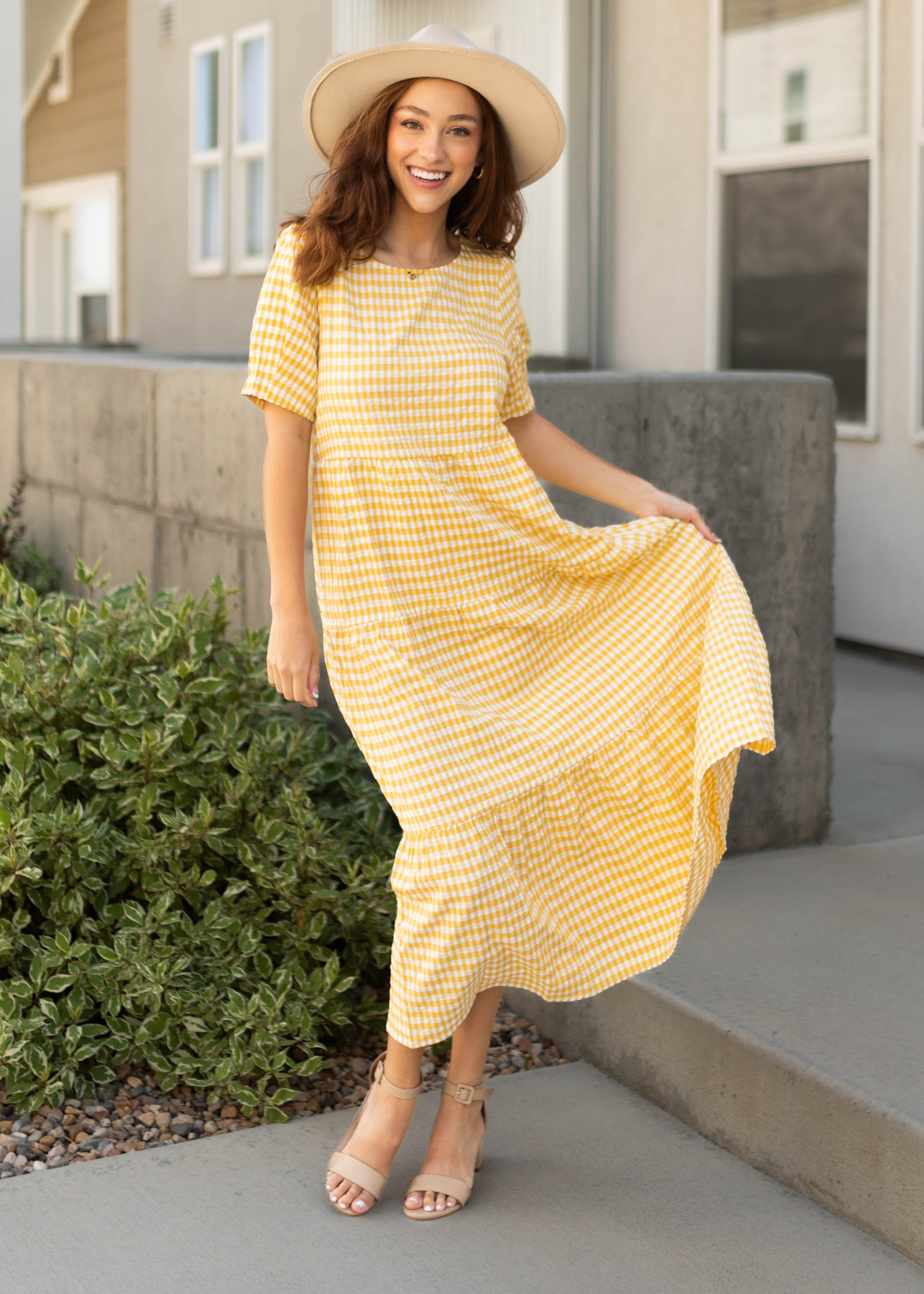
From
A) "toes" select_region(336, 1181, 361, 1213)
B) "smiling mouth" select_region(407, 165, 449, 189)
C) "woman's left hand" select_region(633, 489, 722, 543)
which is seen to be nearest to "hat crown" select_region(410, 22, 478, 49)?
"smiling mouth" select_region(407, 165, 449, 189)

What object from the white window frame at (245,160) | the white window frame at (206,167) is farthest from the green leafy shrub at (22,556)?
the white window frame at (206,167)

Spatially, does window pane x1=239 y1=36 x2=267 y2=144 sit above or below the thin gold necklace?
above

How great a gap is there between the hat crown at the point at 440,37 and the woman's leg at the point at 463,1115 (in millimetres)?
1561

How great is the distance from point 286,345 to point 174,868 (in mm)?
1308

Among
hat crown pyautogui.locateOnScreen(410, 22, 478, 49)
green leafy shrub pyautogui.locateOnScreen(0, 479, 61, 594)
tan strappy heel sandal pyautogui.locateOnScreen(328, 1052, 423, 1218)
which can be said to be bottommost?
tan strappy heel sandal pyautogui.locateOnScreen(328, 1052, 423, 1218)

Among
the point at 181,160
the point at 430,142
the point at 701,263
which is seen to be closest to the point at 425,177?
the point at 430,142

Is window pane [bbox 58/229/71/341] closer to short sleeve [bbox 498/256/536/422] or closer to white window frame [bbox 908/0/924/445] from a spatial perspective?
white window frame [bbox 908/0/924/445]

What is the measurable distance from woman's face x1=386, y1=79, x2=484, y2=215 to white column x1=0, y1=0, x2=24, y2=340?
6864mm

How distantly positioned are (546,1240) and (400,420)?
53.6 inches

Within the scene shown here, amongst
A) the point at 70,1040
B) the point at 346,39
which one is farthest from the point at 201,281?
the point at 70,1040

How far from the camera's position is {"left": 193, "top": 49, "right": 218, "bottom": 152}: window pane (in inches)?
476

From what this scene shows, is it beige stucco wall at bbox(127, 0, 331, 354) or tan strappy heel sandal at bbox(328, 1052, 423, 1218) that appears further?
beige stucco wall at bbox(127, 0, 331, 354)

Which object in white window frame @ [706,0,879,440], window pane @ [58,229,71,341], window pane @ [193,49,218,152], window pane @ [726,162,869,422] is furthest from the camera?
window pane @ [58,229,71,341]

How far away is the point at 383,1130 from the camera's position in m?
2.62
